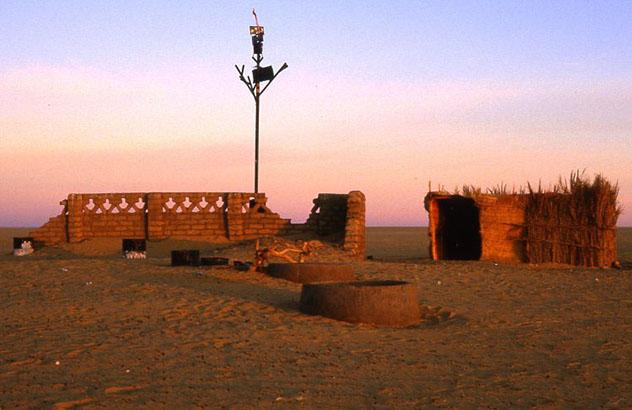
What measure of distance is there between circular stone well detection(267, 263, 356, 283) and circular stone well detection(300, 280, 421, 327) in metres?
2.61

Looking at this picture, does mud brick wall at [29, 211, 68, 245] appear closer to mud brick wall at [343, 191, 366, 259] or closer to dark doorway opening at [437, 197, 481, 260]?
mud brick wall at [343, 191, 366, 259]

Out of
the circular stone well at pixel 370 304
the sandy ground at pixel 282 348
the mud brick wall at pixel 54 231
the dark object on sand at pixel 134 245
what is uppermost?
the mud brick wall at pixel 54 231

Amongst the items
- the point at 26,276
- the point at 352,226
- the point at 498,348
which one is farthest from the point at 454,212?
the point at 498,348

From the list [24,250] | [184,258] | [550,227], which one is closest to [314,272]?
[184,258]

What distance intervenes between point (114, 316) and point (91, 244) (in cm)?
1255

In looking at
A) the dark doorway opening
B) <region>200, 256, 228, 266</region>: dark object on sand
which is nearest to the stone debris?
<region>200, 256, 228, 266</region>: dark object on sand

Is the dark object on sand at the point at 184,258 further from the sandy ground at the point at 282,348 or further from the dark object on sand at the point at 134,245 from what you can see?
the dark object on sand at the point at 134,245

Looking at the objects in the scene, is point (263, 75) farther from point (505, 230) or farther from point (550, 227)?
point (550, 227)

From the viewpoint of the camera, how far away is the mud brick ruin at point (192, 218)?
21.0m

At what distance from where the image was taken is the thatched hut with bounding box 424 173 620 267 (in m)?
17.7

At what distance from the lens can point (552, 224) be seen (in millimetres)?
17859

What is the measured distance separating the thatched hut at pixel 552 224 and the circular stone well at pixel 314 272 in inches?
260

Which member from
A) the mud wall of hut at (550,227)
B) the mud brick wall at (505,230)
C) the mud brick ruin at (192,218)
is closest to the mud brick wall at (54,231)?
the mud brick ruin at (192,218)

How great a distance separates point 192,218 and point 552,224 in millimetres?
10357
